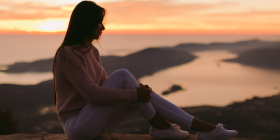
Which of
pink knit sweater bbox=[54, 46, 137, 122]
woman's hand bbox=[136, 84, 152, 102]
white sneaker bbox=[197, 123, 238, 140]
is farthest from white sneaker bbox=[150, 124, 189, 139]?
pink knit sweater bbox=[54, 46, 137, 122]

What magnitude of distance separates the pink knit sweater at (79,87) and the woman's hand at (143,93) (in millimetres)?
40

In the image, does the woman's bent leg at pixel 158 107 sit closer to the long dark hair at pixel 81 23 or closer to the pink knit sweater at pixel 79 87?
the pink knit sweater at pixel 79 87

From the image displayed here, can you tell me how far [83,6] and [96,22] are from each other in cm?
16

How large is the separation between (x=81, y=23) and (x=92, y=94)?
58cm

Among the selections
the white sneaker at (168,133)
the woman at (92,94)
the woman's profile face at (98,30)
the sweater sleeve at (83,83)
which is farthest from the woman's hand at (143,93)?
the woman's profile face at (98,30)

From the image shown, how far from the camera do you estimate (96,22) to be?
197cm

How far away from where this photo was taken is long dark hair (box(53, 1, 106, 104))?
1895 millimetres

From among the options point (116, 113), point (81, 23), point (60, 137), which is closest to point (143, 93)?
point (116, 113)

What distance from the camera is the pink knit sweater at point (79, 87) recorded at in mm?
1832

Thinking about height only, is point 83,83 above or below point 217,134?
above

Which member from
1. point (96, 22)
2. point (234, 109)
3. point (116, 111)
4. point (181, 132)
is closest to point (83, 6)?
point (96, 22)

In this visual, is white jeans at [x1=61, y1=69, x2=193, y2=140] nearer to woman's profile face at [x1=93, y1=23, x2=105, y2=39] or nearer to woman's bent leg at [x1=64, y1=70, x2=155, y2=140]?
woman's bent leg at [x1=64, y1=70, x2=155, y2=140]

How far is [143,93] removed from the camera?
79.4 inches

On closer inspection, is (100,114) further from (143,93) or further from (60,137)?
(60,137)
